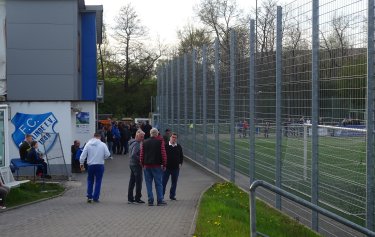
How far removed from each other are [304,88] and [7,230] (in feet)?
17.5

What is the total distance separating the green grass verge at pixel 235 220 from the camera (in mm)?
9930

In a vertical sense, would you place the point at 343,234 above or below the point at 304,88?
below

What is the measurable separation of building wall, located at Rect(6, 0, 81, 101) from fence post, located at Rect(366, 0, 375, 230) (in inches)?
769

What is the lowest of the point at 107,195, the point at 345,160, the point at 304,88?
the point at 107,195

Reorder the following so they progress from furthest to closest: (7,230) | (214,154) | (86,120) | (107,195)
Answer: (86,120)
(214,154)
(107,195)
(7,230)

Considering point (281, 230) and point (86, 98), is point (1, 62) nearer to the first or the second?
point (86, 98)

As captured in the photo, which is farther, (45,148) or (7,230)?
(45,148)

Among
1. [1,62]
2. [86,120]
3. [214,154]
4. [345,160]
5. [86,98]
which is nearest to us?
[345,160]

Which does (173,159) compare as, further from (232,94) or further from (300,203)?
(300,203)

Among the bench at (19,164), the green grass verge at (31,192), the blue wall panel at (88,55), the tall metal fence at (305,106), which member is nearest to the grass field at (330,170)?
the tall metal fence at (305,106)

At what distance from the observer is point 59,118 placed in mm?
22406

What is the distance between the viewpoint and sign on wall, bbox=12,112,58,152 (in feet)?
73.0

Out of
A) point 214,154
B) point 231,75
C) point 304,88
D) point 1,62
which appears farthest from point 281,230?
point 1,62

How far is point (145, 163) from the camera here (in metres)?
15.1
